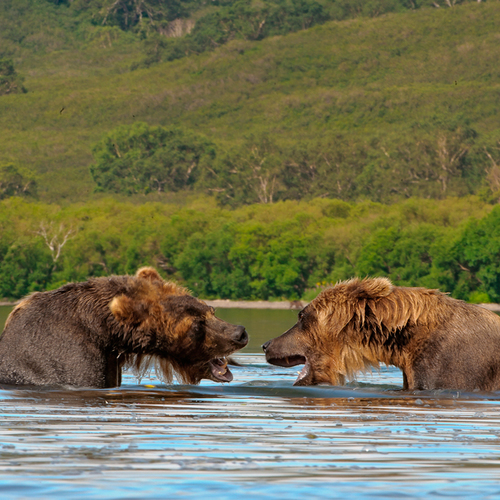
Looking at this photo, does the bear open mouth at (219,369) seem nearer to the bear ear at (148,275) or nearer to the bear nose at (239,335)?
the bear nose at (239,335)

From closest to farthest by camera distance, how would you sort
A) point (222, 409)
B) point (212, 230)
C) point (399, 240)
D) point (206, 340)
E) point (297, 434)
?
point (297, 434) < point (222, 409) < point (206, 340) < point (399, 240) < point (212, 230)

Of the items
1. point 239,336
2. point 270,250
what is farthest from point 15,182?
point 239,336

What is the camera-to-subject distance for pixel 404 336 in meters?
11.9

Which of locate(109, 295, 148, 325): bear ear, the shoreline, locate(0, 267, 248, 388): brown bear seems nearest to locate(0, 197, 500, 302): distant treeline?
the shoreline

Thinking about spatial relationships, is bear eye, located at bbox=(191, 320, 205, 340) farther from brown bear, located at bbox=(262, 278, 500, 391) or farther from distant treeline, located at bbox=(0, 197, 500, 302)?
distant treeline, located at bbox=(0, 197, 500, 302)

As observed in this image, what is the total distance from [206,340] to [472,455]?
4.88 metres

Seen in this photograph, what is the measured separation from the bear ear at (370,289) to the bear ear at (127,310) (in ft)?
7.80

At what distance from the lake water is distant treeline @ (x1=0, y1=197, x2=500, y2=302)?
8756 centimetres

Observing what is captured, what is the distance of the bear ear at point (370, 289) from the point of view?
1223 cm

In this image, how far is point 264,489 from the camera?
6.77 meters

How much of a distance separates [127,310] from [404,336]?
307 cm

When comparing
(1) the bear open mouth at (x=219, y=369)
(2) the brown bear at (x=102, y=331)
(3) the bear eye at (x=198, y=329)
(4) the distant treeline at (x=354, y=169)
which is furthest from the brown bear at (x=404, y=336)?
(4) the distant treeline at (x=354, y=169)

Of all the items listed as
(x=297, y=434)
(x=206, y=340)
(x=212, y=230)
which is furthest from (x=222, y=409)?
(x=212, y=230)

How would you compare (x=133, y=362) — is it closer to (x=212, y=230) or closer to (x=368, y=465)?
(x=368, y=465)
